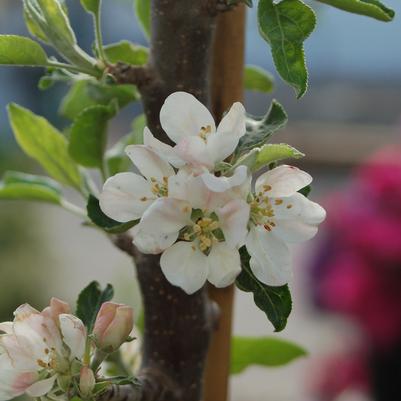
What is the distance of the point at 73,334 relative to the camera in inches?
19.6

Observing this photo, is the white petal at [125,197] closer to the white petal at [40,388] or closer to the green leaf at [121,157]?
the white petal at [40,388]

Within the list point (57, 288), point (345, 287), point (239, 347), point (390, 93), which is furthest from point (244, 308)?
point (390, 93)

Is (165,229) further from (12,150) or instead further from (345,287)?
(12,150)

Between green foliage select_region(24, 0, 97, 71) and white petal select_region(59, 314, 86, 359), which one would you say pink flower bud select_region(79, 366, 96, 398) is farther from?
green foliage select_region(24, 0, 97, 71)

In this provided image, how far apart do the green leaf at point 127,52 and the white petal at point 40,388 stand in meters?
0.29

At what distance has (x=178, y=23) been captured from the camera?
58cm

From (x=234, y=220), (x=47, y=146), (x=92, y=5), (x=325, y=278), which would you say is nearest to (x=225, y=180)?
(x=234, y=220)

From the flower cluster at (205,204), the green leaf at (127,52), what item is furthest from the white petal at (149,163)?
the green leaf at (127,52)

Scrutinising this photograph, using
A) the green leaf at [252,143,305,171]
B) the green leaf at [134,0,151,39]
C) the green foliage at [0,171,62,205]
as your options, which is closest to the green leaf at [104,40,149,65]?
the green leaf at [134,0,151,39]

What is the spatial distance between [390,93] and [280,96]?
1558 mm

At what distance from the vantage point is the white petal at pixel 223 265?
0.47 meters

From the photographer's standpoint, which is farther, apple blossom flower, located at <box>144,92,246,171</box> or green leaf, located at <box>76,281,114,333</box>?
green leaf, located at <box>76,281,114,333</box>

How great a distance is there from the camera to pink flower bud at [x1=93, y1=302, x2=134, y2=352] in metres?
0.51

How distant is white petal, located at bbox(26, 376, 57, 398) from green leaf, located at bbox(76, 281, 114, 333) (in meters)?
0.08
